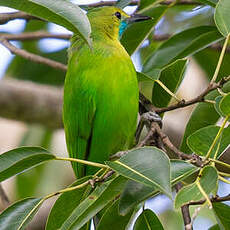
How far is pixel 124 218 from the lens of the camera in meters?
2.17

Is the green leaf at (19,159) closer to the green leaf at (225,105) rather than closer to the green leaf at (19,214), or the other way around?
the green leaf at (19,214)

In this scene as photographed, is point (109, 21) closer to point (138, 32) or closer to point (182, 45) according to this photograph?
point (138, 32)

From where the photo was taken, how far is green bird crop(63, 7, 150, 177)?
290 cm

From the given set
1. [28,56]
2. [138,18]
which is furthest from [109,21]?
[28,56]

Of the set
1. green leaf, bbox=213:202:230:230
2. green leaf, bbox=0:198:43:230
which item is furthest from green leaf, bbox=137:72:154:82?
green leaf, bbox=0:198:43:230

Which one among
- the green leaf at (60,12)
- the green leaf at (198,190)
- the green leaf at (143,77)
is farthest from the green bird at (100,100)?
the green leaf at (198,190)

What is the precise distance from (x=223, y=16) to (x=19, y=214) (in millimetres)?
1065

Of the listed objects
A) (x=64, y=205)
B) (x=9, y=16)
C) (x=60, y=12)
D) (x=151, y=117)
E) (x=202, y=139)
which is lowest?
(x=64, y=205)

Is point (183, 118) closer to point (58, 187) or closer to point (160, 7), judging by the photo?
point (58, 187)

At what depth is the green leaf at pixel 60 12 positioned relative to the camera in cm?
176

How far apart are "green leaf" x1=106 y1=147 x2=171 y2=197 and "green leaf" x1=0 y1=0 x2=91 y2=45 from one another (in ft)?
1.26

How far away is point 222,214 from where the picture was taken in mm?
2031

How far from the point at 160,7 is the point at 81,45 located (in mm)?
472

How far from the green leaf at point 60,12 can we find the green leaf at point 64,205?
593mm
